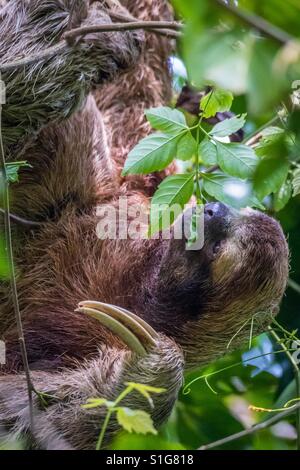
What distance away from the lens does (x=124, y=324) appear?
3.71m

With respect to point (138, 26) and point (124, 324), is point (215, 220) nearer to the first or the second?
point (124, 324)

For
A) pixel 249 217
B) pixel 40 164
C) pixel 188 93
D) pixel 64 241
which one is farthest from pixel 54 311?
pixel 188 93

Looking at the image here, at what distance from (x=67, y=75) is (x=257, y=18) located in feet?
10.7

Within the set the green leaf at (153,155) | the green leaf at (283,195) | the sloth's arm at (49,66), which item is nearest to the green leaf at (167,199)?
the green leaf at (153,155)

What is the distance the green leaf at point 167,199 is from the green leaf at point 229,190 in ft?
0.39

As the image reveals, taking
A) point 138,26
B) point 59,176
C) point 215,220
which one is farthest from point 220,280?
point 138,26

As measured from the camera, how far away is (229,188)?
148 inches

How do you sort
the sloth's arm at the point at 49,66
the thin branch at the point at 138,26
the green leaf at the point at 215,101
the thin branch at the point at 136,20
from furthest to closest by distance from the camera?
the sloth's arm at the point at 49,66 → the thin branch at the point at 136,20 → the green leaf at the point at 215,101 → the thin branch at the point at 138,26

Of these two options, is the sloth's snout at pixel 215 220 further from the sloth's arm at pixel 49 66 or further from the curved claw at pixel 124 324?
the sloth's arm at pixel 49 66

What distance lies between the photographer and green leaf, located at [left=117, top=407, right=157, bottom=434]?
7.48 feet

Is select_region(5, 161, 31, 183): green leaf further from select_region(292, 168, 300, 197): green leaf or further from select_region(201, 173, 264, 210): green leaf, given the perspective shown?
select_region(292, 168, 300, 197): green leaf

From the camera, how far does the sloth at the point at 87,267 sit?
4.23 metres
